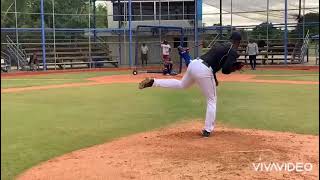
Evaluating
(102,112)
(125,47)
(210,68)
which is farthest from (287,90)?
(125,47)

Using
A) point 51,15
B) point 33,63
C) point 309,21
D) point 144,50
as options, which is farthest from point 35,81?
point 309,21

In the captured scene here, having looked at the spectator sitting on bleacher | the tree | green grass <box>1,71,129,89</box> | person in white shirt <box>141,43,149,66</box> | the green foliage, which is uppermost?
the green foliage

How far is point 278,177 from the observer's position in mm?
5219

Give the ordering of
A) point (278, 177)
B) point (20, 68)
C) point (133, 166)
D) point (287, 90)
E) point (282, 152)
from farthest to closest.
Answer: point (20, 68) < point (287, 90) < point (282, 152) < point (133, 166) < point (278, 177)

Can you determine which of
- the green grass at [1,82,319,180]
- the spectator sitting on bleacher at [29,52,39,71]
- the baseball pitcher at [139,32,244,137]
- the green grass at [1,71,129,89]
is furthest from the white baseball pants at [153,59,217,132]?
the spectator sitting on bleacher at [29,52,39,71]

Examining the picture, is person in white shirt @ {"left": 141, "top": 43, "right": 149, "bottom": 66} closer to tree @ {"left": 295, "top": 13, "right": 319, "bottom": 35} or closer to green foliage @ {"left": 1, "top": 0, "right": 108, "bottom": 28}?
green foliage @ {"left": 1, "top": 0, "right": 108, "bottom": 28}

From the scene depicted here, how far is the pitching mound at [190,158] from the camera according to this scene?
5.38 metres

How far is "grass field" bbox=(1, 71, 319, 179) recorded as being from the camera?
23.8 feet

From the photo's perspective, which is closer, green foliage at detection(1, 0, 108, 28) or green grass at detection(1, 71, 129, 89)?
green grass at detection(1, 71, 129, 89)

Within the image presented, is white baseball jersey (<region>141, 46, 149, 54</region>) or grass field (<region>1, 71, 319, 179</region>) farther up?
white baseball jersey (<region>141, 46, 149, 54</region>)

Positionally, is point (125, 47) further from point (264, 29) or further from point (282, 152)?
point (282, 152)

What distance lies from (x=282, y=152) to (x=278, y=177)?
126 centimetres

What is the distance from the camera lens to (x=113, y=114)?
1038 cm

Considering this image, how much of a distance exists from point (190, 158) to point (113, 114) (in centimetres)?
450
